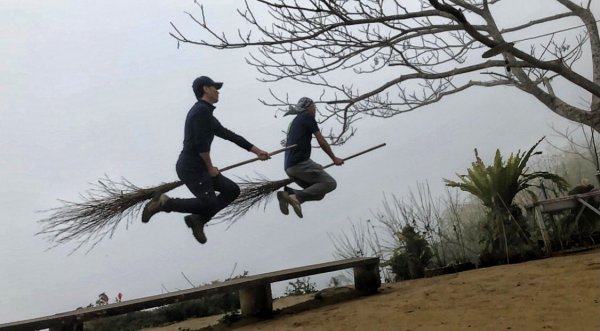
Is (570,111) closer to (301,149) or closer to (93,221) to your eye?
(301,149)

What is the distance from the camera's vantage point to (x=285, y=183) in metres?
4.25

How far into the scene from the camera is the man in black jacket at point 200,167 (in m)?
3.50

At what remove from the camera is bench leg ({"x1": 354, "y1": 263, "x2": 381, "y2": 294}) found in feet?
14.9

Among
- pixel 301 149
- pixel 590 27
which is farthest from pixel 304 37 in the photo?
pixel 590 27

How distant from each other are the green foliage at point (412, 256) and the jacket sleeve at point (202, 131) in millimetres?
2835

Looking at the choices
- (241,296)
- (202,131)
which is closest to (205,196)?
(202,131)

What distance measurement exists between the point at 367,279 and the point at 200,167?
6.45 ft

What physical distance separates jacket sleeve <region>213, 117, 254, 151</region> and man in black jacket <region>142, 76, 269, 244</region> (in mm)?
117

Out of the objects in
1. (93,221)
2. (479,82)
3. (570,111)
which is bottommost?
(93,221)

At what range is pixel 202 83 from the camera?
11.8 ft

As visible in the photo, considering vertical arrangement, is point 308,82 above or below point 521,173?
above

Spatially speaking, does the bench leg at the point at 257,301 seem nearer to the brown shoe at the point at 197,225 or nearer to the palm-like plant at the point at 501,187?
the brown shoe at the point at 197,225

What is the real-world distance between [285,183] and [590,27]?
5589 millimetres

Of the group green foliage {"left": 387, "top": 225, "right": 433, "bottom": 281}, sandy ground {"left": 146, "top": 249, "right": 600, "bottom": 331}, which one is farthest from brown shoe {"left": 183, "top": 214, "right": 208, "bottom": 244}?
green foliage {"left": 387, "top": 225, "right": 433, "bottom": 281}
